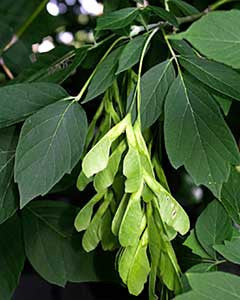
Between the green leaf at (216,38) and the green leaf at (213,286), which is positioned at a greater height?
the green leaf at (216,38)

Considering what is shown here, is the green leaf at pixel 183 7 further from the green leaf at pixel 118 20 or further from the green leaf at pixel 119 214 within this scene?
the green leaf at pixel 119 214

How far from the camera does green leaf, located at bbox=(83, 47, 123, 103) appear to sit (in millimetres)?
508

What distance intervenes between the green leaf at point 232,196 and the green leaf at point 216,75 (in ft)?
0.28

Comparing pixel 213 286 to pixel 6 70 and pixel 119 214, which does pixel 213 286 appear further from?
pixel 6 70

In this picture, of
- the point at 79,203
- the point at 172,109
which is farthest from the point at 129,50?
the point at 79,203

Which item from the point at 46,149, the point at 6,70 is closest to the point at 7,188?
the point at 46,149

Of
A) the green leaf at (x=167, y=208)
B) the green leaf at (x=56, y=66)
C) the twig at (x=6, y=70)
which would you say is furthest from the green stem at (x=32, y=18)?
the green leaf at (x=167, y=208)

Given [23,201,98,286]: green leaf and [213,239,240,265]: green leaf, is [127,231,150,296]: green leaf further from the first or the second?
[23,201,98,286]: green leaf

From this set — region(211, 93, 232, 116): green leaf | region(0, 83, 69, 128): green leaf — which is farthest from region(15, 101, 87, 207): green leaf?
region(211, 93, 232, 116): green leaf

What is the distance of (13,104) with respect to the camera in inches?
20.9

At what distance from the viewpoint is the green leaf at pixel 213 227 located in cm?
53

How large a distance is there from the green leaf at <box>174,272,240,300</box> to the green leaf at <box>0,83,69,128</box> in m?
0.24

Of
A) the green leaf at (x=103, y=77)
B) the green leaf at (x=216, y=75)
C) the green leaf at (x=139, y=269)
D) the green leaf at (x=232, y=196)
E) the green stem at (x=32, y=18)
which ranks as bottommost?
the green leaf at (x=232, y=196)

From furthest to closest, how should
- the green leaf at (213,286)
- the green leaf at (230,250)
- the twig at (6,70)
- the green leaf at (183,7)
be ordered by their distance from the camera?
the twig at (6,70)
the green leaf at (183,7)
the green leaf at (230,250)
the green leaf at (213,286)
